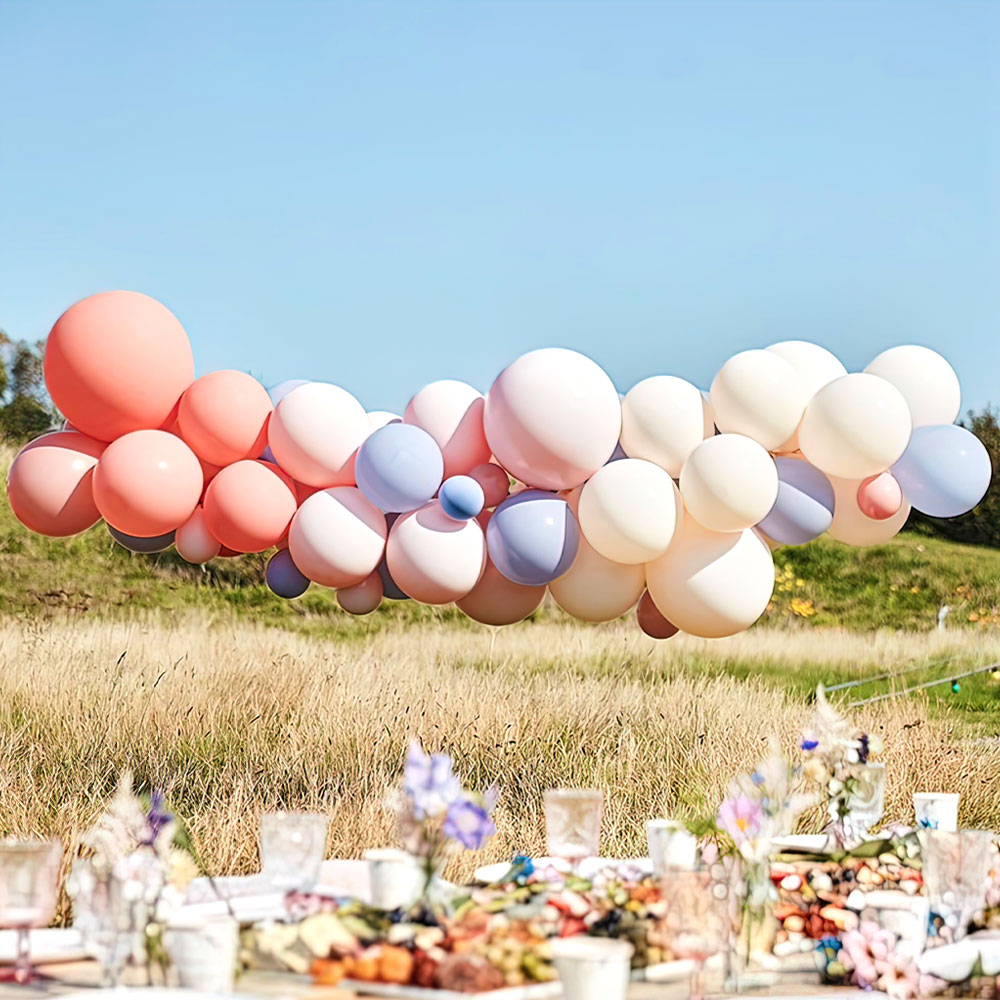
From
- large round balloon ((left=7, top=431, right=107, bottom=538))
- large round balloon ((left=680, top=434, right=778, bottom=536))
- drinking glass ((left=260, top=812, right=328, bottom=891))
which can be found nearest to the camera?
drinking glass ((left=260, top=812, right=328, bottom=891))

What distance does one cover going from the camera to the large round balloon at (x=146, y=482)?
365 centimetres

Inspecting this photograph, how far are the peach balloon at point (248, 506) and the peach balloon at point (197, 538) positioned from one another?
0.09 metres

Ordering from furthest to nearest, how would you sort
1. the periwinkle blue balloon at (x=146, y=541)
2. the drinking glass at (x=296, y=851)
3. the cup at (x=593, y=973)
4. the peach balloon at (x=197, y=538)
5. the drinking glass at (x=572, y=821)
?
1. the periwinkle blue balloon at (x=146, y=541)
2. the peach balloon at (x=197, y=538)
3. the drinking glass at (x=572, y=821)
4. the drinking glass at (x=296, y=851)
5. the cup at (x=593, y=973)

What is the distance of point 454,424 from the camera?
3.78 meters

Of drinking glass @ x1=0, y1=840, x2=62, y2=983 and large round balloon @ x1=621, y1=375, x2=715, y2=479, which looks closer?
drinking glass @ x1=0, y1=840, x2=62, y2=983

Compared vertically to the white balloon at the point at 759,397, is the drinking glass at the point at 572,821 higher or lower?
lower

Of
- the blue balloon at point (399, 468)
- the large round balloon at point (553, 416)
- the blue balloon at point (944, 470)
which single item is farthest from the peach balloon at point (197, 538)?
the blue balloon at point (944, 470)

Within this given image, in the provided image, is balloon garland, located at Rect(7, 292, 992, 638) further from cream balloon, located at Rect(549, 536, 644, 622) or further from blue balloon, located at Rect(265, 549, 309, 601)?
blue balloon, located at Rect(265, 549, 309, 601)

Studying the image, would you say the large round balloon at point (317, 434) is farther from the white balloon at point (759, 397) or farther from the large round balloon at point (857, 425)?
the large round balloon at point (857, 425)

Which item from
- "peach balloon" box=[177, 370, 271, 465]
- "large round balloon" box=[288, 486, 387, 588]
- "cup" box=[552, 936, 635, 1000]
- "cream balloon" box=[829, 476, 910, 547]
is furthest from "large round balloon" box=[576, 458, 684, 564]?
"cup" box=[552, 936, 635, 1000]

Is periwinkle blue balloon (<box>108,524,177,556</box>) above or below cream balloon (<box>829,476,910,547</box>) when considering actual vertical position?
below

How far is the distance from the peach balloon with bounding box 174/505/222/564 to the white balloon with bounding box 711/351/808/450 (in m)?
1.69

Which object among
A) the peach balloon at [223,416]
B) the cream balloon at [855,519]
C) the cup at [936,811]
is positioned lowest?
the cup at [936,811]

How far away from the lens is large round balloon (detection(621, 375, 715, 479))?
360cm
